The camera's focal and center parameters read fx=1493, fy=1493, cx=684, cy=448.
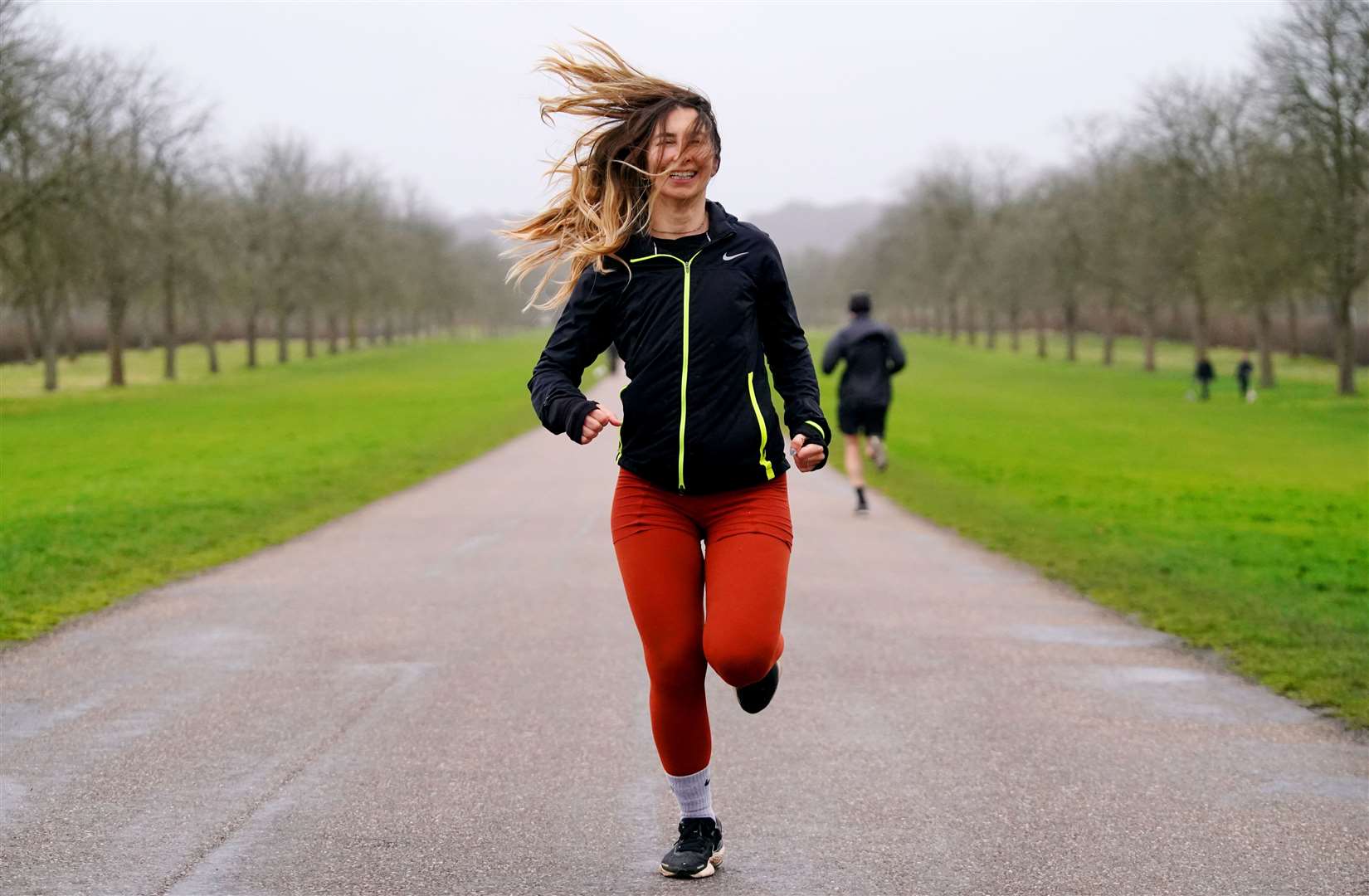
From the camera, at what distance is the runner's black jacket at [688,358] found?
394 centimetres

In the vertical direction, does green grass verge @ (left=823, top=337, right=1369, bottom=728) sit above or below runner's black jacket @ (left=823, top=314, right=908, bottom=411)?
below

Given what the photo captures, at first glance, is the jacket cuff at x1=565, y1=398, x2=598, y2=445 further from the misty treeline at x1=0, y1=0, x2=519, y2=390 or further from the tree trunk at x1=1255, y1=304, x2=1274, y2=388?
the tree trunk at x1=1255, y1=304, x2=1274, y2=388

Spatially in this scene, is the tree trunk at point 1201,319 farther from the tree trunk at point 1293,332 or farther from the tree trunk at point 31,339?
the tree trunk at point 31,339

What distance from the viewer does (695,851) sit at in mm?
4137

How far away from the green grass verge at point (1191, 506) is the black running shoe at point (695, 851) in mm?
3409

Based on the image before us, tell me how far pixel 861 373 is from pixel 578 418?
38.9ft

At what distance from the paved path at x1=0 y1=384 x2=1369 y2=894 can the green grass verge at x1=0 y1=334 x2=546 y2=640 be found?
1.89 metres

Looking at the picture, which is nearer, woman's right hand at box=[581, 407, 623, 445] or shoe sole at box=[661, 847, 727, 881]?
woman's right hand at box=[581, 407, 623, 445]

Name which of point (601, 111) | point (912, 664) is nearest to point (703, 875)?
point (601, 111)

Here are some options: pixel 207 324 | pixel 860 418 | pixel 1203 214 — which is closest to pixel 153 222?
pixel 207 324

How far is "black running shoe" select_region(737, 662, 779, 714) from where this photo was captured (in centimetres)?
401

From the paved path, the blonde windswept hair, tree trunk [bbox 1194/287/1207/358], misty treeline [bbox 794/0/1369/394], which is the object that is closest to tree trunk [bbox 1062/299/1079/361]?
misty treeline [bbox 794/0/1369/394]

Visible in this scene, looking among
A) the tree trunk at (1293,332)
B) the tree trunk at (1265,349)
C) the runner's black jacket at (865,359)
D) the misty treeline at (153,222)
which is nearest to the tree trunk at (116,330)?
the misty treeline at (153,222)

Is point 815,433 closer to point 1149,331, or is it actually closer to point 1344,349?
point 1344,349
